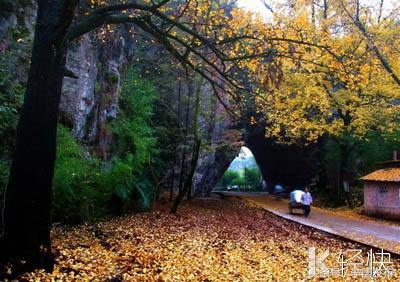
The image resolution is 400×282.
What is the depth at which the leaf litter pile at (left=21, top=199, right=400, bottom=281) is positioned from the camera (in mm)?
5891

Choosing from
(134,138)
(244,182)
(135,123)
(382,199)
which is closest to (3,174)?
(134,138)

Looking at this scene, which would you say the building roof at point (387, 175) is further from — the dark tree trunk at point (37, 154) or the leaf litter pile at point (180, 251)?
the dark tree trunk at point (37, 154)

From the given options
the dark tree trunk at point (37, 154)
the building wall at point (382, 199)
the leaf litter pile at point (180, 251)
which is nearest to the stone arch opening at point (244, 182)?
the building wall at point (382, 199)

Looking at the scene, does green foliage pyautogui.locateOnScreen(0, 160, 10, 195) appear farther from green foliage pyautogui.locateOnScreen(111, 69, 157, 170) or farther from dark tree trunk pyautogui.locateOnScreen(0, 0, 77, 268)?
green foliage pyautogui.locateOnScreen(111, 69, 157, 170)

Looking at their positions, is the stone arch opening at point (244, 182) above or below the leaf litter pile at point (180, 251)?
above

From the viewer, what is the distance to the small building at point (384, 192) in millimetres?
16078

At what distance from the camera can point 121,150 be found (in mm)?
14289

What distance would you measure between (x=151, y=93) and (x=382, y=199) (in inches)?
426

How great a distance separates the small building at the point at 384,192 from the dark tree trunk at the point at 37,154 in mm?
14566

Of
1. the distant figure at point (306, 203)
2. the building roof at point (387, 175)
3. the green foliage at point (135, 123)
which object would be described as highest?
the green foliage at point (135, 123)

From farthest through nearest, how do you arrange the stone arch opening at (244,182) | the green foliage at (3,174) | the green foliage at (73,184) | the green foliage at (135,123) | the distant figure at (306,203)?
the stone arch opening at (244,182) < the distant figure at (306,203) < the green foliage at (135,123) < the green foliage at (73,184) < the green foliage at (3,174)

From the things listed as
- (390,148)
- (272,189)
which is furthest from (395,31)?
(272,189)

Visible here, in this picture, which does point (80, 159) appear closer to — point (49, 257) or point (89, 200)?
point (89, 200)

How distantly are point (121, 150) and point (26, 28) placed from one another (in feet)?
19.7
